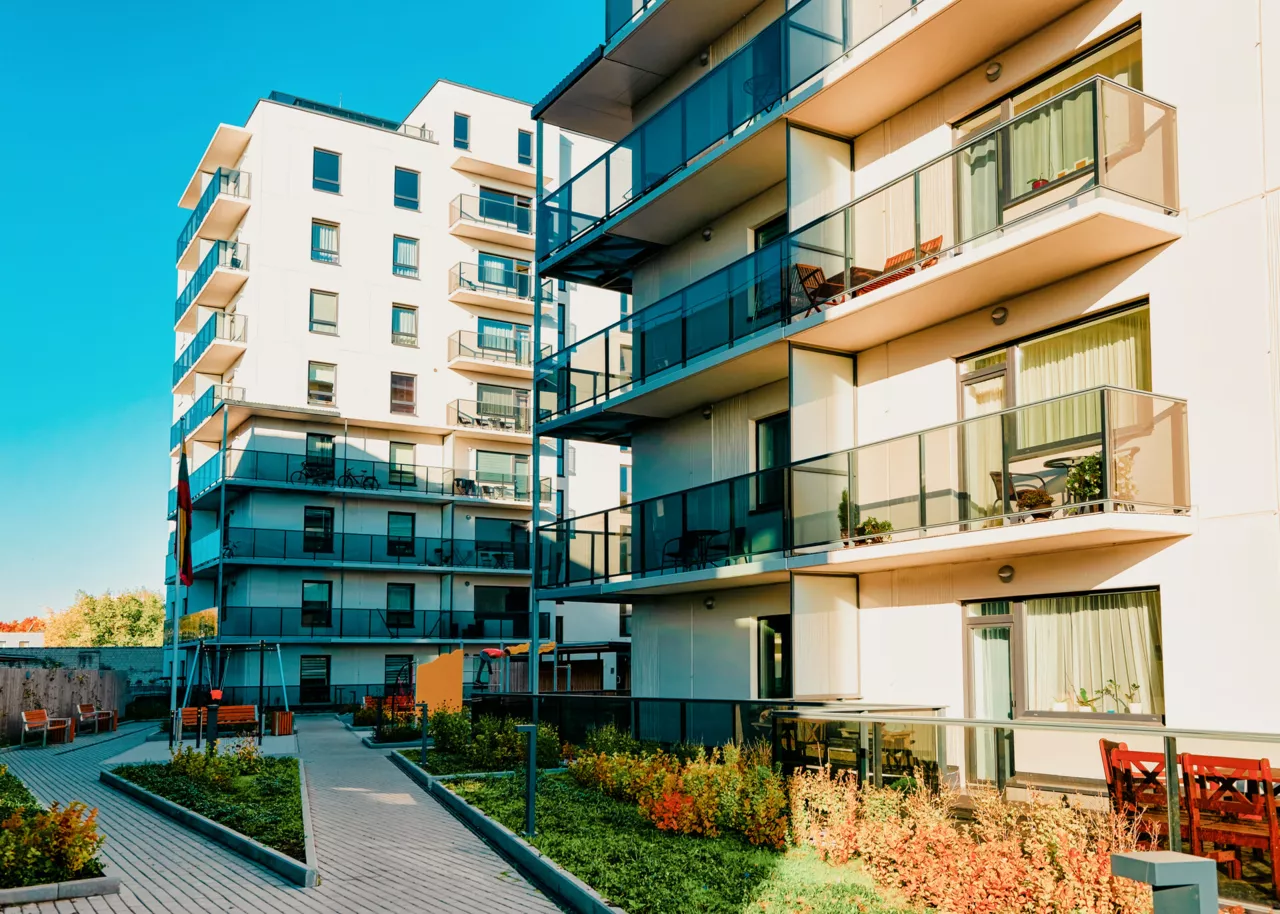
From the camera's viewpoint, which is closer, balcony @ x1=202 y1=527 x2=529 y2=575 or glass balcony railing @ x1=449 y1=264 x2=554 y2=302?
balcony @ x1=202 y1=527 x2=529 y2=575

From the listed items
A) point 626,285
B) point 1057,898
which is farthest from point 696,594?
point 1057,898

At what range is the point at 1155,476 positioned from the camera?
39.8ft

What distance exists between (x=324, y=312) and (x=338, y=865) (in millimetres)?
40108

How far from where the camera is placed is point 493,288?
52.8 meters

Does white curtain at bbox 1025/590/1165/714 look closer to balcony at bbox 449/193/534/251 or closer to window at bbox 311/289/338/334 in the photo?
window at bbox 311/289/338/334

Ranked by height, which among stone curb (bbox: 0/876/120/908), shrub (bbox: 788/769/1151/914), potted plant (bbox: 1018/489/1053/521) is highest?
potted plant (bbox: 1018/489/1053/521)

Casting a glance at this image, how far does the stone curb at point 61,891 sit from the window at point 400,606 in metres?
38.7

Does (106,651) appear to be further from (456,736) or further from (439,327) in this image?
(456,736)

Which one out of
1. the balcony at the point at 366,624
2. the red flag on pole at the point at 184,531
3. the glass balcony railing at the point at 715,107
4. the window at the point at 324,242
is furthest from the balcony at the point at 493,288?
the glass balcony railing at the point at 715,107

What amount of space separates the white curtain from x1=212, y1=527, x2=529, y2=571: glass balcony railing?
3709 centimetres

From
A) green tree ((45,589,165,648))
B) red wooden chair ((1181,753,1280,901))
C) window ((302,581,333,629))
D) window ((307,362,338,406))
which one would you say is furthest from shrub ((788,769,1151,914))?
green tree ((45,589,165,648))

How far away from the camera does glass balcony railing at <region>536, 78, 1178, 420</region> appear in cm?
1259

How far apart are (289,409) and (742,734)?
35.7 m

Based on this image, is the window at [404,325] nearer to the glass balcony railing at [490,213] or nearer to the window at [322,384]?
the window at [322,384]
